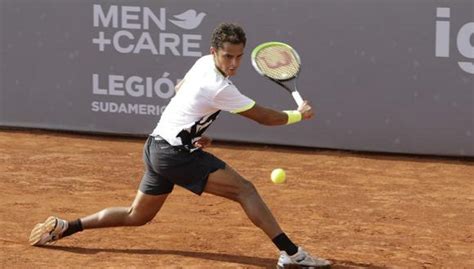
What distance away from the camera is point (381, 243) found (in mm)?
8625

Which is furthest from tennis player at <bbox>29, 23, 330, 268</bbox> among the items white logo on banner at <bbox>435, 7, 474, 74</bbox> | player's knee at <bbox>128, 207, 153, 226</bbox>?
white logo on banner at <bbox>435, 7, 474, 74</bbox>

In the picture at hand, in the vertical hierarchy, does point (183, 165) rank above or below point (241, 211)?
above

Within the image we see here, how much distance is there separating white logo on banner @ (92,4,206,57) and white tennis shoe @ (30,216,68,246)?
4.40m

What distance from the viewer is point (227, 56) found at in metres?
7.48

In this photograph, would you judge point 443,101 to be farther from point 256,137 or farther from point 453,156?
point 256,137

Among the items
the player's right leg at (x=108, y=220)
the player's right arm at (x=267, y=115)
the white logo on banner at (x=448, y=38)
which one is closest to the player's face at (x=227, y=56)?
the player's right arm at (x=267, y=115)

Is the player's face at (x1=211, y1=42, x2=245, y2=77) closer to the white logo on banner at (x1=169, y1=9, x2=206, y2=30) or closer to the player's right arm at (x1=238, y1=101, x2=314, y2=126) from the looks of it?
the player's right arm at (x1=238, y1=101, x2=314, y2=126)

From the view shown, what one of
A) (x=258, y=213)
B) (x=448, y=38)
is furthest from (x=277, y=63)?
(x=448, y=38)

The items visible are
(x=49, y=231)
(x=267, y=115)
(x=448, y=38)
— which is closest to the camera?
(x=267, y=115)

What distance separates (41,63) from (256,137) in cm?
274

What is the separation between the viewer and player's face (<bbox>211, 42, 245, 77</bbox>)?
7453 millimetres

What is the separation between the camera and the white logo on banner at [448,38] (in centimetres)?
1130

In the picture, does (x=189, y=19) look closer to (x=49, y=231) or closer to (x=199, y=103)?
(x=49, y=231)

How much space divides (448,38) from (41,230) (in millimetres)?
5035
